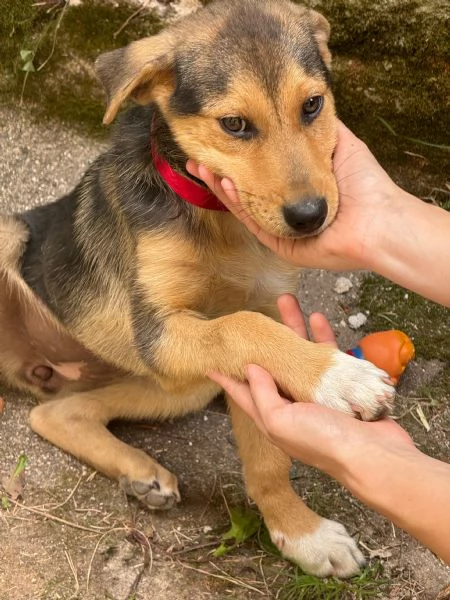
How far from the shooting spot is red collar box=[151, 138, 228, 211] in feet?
11.7

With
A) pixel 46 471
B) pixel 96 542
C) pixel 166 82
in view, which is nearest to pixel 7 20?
pixel 166 82

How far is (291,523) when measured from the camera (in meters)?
3.97

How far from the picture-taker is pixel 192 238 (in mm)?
3613

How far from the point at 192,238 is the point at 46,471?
5.70 feet

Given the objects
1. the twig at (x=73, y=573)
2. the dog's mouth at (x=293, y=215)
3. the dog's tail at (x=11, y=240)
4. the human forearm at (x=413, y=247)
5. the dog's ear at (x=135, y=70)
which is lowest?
the twig at (x=73, y=573)

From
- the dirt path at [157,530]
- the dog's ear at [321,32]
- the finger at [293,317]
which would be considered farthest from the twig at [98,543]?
the dog's ear at [321,32]

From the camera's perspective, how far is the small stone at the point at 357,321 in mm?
5230

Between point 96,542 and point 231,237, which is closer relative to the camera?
point 231,237

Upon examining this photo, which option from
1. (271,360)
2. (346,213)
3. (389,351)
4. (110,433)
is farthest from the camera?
(389,351)

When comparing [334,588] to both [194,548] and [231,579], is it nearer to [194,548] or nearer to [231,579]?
[231,579]

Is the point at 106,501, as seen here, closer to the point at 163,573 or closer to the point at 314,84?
the point at 163,573

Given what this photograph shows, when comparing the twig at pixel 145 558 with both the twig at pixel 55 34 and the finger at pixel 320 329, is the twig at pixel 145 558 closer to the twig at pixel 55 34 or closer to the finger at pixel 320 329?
the finger at pixel 320 329

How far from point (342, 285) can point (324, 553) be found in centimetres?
200

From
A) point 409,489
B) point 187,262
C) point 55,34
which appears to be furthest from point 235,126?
point 55,34
